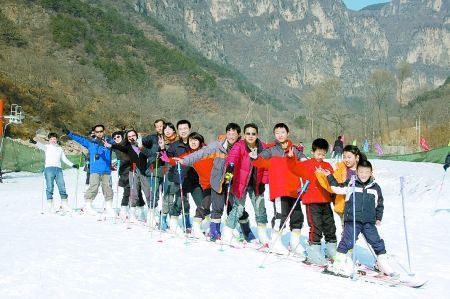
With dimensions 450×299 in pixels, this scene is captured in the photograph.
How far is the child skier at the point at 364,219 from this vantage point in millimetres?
6258

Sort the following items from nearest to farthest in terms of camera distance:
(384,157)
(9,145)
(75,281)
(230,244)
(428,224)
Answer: (75,281) < (230,244) < (428,224) < (9,145) < (384,157)

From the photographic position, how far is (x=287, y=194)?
24.3 feet

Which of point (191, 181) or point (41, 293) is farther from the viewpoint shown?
point (191, 181)

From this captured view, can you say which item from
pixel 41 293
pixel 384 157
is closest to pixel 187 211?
pixel 41 293

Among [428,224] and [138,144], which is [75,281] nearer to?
[138,144]

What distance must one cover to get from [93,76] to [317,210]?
87297 mm

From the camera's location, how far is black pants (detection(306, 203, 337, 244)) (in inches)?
268

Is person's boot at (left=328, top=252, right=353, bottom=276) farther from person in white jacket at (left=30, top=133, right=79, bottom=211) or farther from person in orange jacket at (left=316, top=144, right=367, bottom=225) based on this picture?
person in white jacket at (left=30, top=133, right=79, bottom=211)

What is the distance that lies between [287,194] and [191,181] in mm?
2086

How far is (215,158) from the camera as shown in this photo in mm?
8281

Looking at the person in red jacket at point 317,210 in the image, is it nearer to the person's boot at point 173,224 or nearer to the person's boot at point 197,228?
the person's boot at point 197,228

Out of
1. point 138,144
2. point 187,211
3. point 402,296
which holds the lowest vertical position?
point 402,296

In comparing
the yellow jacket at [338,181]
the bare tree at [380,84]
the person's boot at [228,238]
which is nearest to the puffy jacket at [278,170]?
the yellow jacket at [338,181]

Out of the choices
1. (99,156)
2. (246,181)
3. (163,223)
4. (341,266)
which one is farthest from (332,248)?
(99,156)
